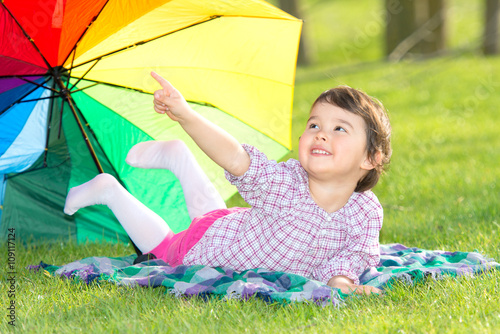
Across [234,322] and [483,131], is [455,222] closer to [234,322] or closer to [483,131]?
[234,322]

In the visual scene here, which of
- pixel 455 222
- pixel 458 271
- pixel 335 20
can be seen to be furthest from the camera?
pixel 335 20

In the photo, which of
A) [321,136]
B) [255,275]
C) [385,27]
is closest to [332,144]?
[321,136]

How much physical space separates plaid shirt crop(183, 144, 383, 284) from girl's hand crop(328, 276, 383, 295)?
0.11 ft

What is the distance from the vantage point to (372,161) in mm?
3010

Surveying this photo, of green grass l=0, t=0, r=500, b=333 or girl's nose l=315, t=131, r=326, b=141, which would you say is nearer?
green grass l=0, t=0, r=500, b=333

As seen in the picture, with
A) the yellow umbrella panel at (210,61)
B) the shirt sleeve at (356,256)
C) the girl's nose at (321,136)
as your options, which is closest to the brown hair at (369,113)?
the girl's nose at (321,136)

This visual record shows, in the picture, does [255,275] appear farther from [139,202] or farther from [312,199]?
[139,202]

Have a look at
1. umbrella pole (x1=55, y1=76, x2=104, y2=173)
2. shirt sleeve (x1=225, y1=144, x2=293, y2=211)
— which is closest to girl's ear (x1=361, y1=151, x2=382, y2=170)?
shirt sleeve (x1=225, y1=144, x2=293, y2=211)

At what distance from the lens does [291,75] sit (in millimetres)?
3754

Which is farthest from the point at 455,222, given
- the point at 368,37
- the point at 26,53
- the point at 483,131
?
the point at 368,37

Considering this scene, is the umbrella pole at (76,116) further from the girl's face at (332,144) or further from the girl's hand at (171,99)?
the girl's face at (332,144)

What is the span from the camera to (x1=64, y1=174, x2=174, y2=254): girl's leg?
3295 millimetres

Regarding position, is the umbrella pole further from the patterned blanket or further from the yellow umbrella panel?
the patterned blanket

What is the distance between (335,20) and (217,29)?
18.8 m
